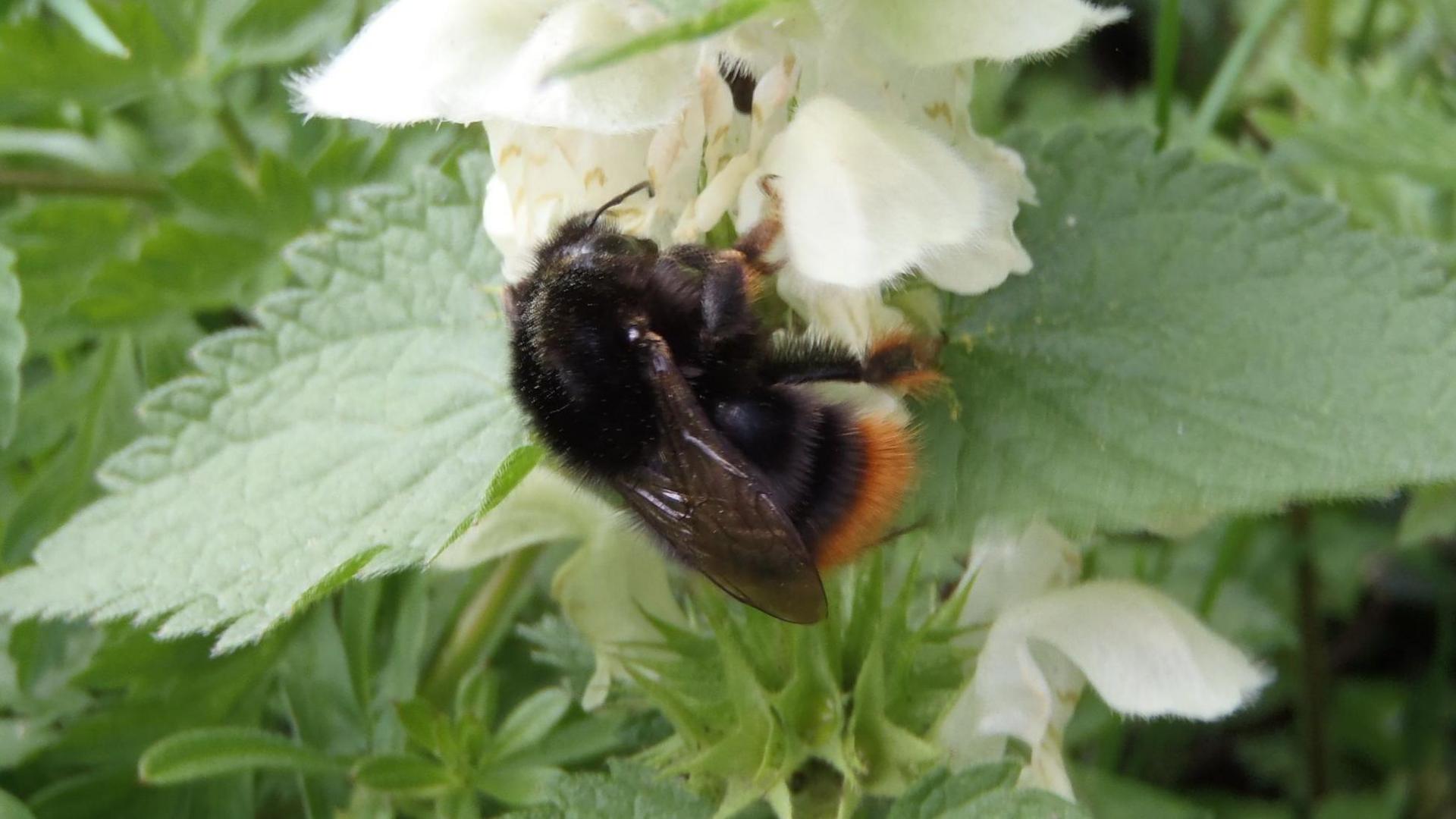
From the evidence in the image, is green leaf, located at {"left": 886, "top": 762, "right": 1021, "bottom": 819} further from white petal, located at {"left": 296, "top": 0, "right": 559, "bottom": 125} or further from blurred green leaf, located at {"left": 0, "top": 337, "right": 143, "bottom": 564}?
blurred green leaf, located at {"left": 0, "top": 337, "right": 143, "bottom": 564}

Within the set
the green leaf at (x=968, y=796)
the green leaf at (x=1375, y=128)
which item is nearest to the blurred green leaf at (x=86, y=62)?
the green leaf at (x=968, y=796)

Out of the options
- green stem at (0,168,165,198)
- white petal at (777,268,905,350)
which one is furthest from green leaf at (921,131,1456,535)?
green stem at (0,168,165,198)

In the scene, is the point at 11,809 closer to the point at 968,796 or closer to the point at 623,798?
the point at 623,798

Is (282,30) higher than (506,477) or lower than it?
higher

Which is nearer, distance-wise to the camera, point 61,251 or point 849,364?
point 849,364

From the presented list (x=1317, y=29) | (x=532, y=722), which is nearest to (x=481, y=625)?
(x=532, y=722)

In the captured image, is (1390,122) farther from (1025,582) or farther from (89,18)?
(89,18)

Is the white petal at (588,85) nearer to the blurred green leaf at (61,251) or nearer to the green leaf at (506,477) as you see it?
the green leaf at (506,477)
